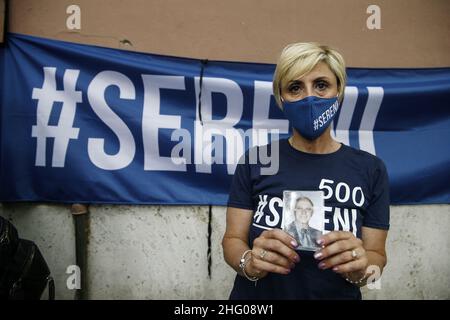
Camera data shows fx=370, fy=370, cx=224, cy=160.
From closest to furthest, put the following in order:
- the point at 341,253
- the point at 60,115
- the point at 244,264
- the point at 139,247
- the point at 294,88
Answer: the point at 341,253 → the point at 244,264 → the point at 294,88 → the point at 60,115 → the point at 139,247

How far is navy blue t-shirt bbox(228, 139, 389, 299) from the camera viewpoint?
1.18 meters

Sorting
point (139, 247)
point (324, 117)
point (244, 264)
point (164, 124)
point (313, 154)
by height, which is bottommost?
point (139, 247)

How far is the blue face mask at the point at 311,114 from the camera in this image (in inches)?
48.9

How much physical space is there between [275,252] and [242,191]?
11.1 inches

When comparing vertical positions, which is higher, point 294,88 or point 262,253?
point 294,88

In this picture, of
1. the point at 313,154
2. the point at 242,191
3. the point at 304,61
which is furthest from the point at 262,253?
the point at 304,61

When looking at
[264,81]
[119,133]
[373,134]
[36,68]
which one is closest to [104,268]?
[119,133]

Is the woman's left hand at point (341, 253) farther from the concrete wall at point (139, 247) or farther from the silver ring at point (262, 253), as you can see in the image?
the concrete wall at point (139, 247)

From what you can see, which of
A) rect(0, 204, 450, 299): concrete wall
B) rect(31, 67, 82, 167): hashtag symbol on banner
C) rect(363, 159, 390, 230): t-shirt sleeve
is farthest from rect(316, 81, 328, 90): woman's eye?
rect(31, 67, 82, 167): hashtag symbol on banner

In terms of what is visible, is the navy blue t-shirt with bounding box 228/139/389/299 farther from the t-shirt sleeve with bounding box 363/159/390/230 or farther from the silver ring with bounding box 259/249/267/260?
the silver ring with bounding box 259/249/267/260

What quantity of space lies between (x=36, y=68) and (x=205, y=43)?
43.1 inches

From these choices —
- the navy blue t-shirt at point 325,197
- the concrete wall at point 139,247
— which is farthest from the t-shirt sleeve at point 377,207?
the concrete wall at point 139,247

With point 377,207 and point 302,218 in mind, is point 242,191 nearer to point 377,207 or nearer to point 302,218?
point 302,218

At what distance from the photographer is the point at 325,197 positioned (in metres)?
1.18
